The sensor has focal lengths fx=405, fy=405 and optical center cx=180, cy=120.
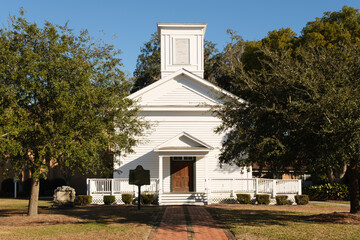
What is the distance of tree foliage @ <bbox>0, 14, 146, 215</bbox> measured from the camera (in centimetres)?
1536

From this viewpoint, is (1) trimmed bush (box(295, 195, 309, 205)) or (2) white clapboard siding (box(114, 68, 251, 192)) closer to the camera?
(1) trimmed bush (box(295, 195, 309, 205))

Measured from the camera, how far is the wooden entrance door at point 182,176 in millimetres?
27109

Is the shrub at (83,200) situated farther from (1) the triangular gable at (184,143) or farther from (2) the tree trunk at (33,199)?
(2) the tree trunk at (33,199)

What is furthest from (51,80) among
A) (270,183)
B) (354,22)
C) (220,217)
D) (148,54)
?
(148,54)

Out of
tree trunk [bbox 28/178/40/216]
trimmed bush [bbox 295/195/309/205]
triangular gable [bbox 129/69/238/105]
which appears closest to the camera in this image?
tree trunk [bbox 28/178/40/216]

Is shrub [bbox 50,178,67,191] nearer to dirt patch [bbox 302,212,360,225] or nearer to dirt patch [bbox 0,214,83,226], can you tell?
dirt patch [bbox 0,214,83,226]

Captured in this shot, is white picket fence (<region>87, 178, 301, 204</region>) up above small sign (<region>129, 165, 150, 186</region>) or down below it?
below

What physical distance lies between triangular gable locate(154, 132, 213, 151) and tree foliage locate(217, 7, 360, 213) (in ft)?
32.2

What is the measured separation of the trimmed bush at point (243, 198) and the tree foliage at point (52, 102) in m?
10.6

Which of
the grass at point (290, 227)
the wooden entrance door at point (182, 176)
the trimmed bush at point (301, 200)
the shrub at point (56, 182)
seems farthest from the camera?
the shrub at point (56, 182)

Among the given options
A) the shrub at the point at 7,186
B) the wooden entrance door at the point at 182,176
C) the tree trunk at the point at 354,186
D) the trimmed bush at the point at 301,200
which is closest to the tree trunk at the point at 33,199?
the wooden entrance door at the point at 182,176

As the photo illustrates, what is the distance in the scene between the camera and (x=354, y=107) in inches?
499

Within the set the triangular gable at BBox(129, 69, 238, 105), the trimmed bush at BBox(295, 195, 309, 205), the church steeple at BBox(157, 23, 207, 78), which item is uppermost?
the church steeple at BBox(157, 23, 207, 78)

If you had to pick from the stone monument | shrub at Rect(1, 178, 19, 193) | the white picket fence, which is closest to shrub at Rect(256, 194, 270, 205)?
the white picket fence
